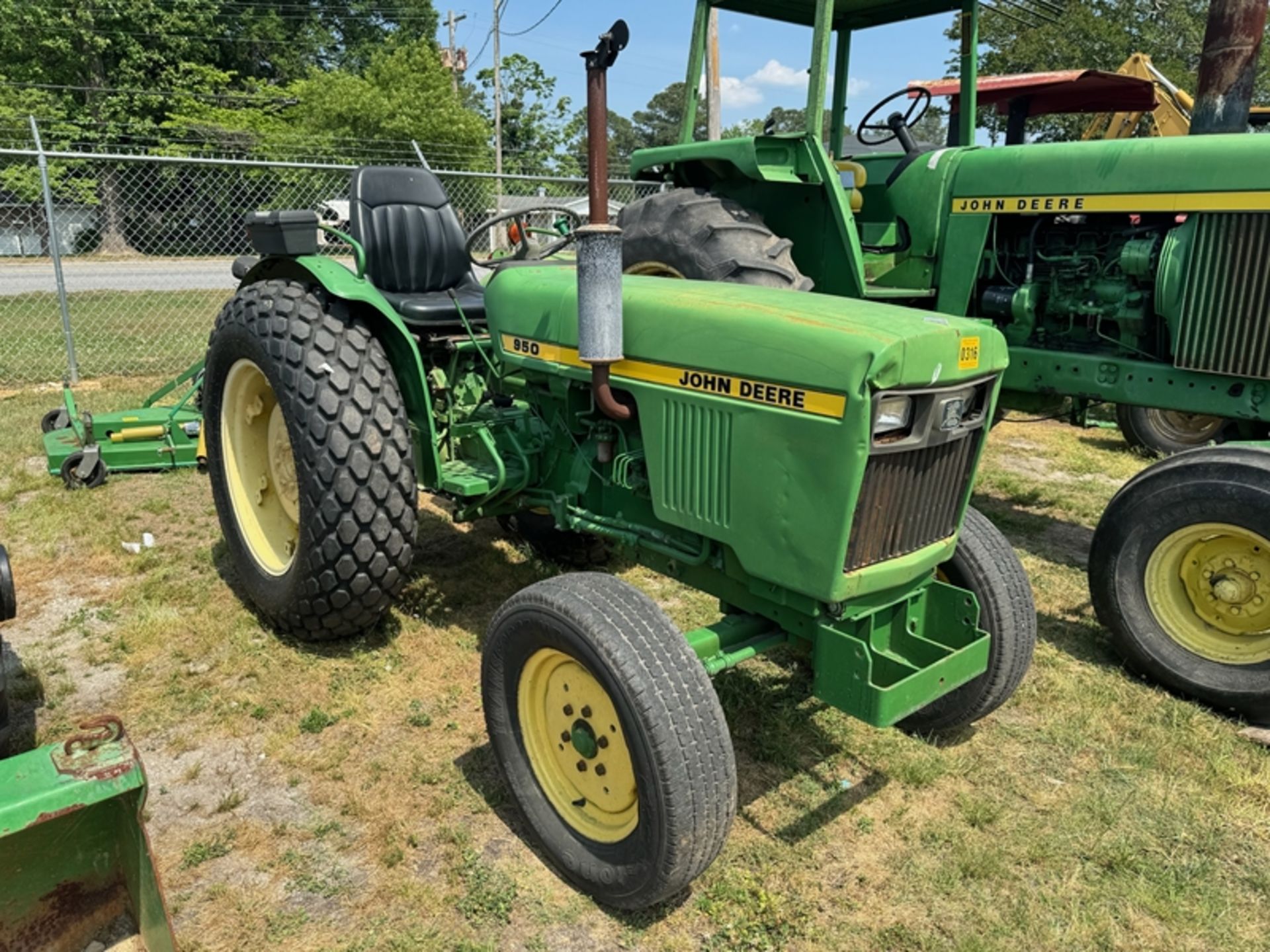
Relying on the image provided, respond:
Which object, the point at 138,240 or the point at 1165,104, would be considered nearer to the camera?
the point at 1165,104

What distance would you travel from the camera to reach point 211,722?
9.30 ft

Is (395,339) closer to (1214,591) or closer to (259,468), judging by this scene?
(259,468)

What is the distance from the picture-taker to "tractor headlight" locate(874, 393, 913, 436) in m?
1.98

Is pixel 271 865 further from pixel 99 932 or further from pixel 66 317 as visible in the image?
pixel 66 317

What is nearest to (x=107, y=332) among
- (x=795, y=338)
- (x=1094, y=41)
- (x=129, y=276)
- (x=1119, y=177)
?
(x=129, y=276)

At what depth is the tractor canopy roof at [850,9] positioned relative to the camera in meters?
4.70

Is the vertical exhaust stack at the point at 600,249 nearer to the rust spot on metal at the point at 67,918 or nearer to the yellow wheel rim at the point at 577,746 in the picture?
the yellow wheel rim at the point at 577,746

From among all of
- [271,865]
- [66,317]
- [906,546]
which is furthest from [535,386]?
[66,317]

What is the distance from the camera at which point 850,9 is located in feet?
15.7

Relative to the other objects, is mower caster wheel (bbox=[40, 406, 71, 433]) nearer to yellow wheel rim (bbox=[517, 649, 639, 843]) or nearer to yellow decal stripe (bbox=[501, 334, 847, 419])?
yellow decal stripe (bbox=[501, 334, 847, 419])

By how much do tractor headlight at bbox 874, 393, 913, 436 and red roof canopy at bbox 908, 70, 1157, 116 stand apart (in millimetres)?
4366

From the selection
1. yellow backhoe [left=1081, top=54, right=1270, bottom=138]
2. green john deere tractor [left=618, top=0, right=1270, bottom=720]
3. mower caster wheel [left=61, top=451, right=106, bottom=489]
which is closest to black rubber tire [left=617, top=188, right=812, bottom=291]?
green john deere tractor [left=618, top=0, right=1270, bottom=720]

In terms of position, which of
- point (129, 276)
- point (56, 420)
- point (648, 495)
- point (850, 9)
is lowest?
point (56, 420)

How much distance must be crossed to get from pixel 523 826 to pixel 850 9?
4.29 metres
